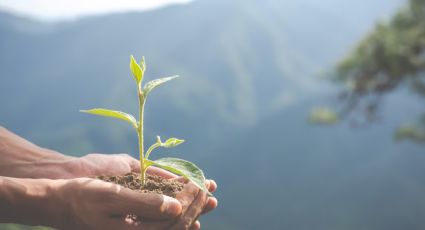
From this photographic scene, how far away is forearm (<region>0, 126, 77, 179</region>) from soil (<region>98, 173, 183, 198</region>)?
253 mm

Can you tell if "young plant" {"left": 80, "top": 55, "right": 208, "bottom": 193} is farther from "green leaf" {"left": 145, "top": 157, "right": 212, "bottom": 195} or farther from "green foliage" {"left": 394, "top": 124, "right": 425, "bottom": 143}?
"green foliage" {"left": 394, "top": 124, "right": 425, "bottom": 143}

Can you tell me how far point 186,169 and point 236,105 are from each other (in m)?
87.9

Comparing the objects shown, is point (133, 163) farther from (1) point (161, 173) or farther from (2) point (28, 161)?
(2) point (28, 161)

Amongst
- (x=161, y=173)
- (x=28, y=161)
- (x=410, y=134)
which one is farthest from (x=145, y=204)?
(x=410, y=134)

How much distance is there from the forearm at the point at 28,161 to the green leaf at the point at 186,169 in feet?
1.58

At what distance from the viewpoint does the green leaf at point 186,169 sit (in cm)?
119

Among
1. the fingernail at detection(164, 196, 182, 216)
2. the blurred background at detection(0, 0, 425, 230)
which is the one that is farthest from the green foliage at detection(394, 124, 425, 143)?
the blurred background at detection(0, 0, 425, 230)

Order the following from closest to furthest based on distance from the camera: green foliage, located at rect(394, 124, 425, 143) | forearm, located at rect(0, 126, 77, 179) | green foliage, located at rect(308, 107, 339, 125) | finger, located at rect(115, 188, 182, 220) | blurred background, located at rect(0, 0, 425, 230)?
finger, located at rect(115, 188, 182, 220) < forearm, located at rect(0, 126, 77, 179) < green foliage, located at rect(308, 107, 339, 125) < green foliage, located at rect(394, 124, 425, 143) < blurred background, located at rect(0, 0, 425, 230)

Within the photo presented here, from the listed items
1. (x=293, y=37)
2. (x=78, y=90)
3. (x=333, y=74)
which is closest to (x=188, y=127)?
(x=78, y=90)

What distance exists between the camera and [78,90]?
8775cm

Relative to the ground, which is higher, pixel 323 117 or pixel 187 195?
pixel 323 117

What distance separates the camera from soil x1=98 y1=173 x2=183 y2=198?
1353mm

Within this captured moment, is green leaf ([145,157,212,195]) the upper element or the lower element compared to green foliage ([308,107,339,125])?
lower

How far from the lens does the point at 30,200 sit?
1.17m
